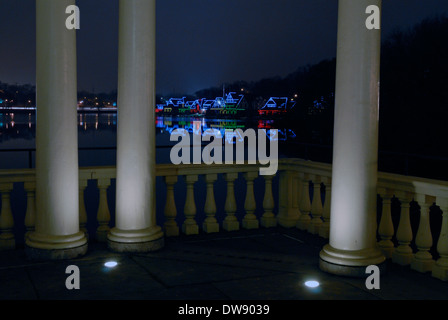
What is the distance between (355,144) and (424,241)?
1.97 metres

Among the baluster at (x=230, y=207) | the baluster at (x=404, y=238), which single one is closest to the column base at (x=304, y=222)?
the baluster at (x=230, y=207)

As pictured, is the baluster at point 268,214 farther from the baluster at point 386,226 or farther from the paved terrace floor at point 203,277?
the baluster at point 386,226

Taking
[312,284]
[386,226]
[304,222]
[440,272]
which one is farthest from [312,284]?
[304,222]

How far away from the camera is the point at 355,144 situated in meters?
7.13

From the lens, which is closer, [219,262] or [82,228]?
[219,262]

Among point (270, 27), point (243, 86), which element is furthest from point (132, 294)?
point (243, 86)

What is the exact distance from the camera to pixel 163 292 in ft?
21.0

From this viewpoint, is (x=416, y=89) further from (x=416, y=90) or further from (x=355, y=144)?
(x=355, y=144)

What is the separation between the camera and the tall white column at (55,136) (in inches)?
304

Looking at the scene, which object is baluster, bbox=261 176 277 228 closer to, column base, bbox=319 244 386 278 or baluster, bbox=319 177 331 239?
baluster, bbox=319 177 331 239

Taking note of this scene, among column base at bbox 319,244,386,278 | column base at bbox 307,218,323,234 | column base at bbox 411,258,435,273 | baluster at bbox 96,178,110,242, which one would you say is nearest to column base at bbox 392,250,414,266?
column base at bbox 411,258,435,273

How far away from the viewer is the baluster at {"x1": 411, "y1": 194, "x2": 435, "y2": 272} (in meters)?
7.55
